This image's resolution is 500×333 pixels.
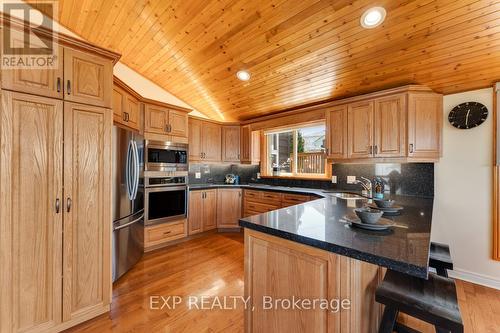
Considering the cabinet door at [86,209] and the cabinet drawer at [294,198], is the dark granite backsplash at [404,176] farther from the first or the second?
the cabinet door at [86,209]

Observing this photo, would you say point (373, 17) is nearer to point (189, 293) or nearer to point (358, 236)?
point (358, 236)

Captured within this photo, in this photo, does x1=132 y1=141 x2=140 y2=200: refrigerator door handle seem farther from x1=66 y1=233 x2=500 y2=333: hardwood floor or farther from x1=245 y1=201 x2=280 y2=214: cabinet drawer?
x1=245 y1=201 x2=280 y2=214: cabinet drawer

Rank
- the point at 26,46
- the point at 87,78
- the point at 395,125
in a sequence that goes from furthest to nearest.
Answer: the point at 395,125
the point at 87,78
the point at 26,46

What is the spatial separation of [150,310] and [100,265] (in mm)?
617

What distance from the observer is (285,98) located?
353 cm

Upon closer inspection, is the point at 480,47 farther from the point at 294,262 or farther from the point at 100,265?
the point at 100,265

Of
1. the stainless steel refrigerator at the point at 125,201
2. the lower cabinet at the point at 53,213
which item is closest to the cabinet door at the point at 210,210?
the stainless steel refrigerator at the point at 125,201

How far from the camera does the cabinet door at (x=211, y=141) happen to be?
431 cm

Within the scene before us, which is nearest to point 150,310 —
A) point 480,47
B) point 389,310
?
point 389,310

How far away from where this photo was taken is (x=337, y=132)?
10.4 feet

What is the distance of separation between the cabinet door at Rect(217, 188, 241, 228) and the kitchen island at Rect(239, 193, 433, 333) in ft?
9.04

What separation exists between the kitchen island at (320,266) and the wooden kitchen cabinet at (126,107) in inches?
88.7

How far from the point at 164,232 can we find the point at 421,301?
3.27m

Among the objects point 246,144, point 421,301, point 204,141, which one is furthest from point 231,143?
point 421,301
